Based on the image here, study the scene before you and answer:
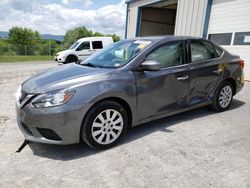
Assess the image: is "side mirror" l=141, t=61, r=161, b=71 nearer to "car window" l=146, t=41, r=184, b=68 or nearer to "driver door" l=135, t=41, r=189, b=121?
"driver door" l=135, t=41, r=189, b=121

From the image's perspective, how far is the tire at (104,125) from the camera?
280 cm

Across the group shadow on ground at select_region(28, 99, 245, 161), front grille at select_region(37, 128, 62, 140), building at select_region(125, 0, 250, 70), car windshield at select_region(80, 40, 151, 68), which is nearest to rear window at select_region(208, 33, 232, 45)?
building at select_region(125, 0, 250, 70)

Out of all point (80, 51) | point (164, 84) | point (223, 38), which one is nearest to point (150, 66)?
point (164, 84)

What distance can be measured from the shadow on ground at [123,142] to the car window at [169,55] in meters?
1.03

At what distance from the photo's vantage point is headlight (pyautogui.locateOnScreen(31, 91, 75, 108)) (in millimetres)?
2615

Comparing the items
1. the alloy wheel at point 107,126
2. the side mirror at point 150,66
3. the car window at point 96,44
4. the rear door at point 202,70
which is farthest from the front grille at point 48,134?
the car window at point 96,44

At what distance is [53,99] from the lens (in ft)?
8.61

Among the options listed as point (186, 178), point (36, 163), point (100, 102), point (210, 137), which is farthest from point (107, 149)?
point (210, 137)

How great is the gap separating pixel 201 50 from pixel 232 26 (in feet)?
17.7

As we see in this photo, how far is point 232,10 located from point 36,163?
8668 mm

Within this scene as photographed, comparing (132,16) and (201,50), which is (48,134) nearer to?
(201,50)

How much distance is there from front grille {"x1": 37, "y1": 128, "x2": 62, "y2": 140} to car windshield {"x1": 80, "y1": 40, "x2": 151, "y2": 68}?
1245mm

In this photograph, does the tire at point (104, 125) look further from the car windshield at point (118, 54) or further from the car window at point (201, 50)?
the car window at point (201, 50)

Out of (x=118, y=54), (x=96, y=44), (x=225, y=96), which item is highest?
(x=96, y=44)
